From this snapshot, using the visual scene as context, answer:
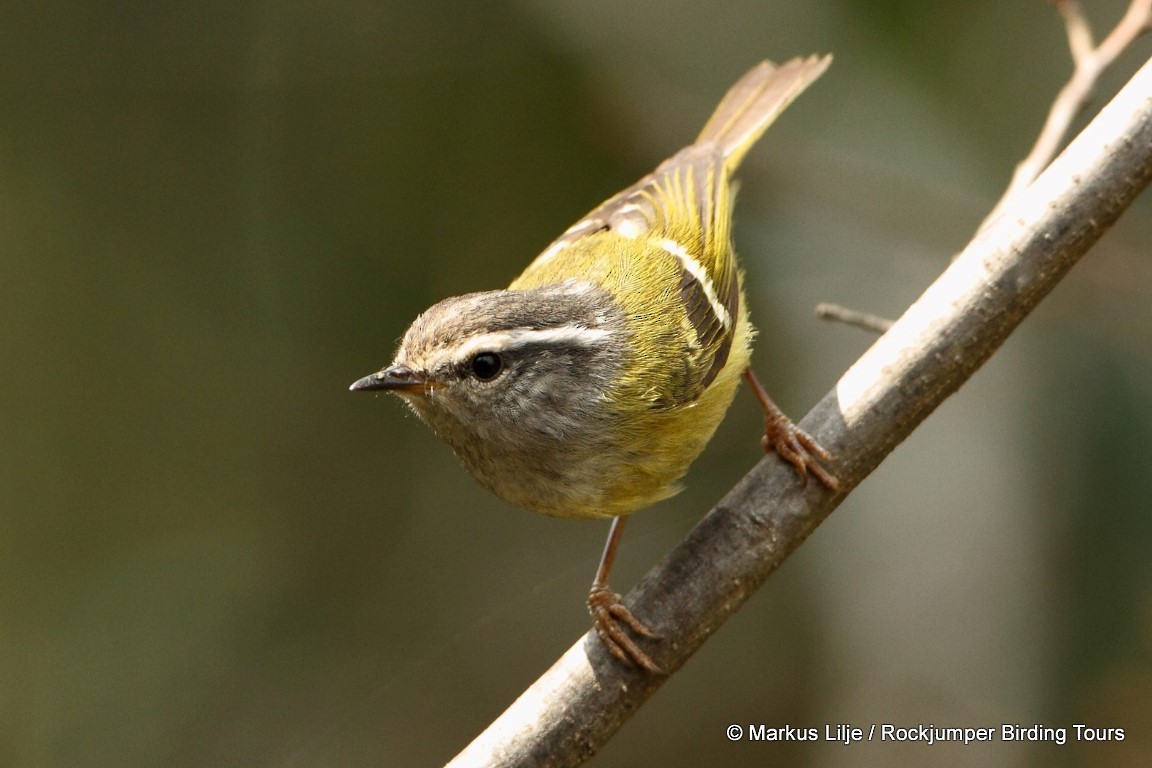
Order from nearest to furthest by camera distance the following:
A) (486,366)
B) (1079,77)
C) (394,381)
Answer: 1. (394,381)
2. (486,366)
3. (1079,77)

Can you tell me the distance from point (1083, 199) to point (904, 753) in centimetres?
281

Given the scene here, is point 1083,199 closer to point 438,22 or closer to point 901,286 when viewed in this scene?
point 901,286

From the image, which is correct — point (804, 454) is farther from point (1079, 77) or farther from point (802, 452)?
point (1079, 77)

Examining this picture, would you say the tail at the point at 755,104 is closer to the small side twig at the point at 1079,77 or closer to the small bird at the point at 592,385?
the small bird at the point at 592,385

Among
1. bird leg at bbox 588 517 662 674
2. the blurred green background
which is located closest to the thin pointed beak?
bird leg at bbox 588 517 662 674

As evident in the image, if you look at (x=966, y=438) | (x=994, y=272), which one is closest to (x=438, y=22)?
(x=966, y=438)

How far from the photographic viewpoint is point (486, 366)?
277 cm

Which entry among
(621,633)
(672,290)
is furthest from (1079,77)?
(621,633)

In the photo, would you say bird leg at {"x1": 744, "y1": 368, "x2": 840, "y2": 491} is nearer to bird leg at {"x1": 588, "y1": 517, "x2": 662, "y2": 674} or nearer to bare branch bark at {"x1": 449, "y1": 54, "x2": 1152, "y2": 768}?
bare branch bark at {"x1": 449, "y1": 54, "x2": 1152, "y2": 768}

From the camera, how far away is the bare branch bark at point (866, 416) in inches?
95.8

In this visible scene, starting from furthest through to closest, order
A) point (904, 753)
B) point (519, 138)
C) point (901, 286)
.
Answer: point (519, 138) → point (901, 286) → point (904, 753)

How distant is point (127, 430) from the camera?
5.71 meters

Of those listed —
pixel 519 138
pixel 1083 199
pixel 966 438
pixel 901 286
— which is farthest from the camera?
pixel 519 138

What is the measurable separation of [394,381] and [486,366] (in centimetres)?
23
